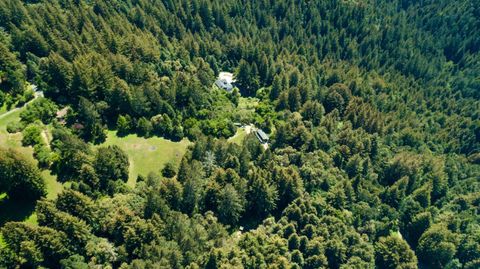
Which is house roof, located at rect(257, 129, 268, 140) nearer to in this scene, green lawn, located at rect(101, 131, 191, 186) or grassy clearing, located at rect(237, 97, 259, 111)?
grassy clearing, located at rect(237, 97, 259, 111)

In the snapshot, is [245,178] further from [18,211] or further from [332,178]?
[18,211]

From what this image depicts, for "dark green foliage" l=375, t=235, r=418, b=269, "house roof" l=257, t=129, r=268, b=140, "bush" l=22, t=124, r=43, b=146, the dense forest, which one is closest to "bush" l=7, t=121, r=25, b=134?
the dense forest

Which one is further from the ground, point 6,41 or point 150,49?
point 6,41

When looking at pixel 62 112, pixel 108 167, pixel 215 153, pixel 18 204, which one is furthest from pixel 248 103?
pixel 18 204

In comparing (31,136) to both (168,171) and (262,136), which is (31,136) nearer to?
(168,171)

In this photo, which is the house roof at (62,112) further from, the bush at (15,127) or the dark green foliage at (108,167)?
the dark green foliage at (108,167)

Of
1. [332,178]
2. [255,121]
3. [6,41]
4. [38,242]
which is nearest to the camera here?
[38,242]

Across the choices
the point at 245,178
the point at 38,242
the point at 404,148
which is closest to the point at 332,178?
the point at 245,178
